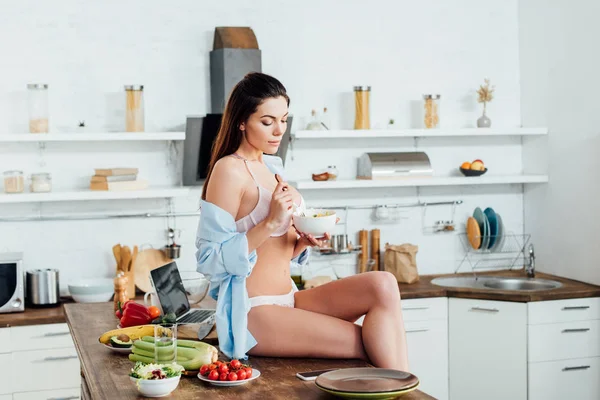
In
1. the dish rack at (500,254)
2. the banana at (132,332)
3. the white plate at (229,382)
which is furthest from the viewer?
the dish rack at (500,254)

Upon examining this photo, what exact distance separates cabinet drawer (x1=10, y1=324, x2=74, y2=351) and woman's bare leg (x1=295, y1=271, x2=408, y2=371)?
1945mm

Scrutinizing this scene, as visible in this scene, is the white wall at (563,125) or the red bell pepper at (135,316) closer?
the red bell pepper at (135,316)

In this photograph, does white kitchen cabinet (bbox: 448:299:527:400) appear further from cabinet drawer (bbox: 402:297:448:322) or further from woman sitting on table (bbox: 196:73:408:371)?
woman sitting on table (bbox: 196:73:408:371)

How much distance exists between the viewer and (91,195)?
471 cm

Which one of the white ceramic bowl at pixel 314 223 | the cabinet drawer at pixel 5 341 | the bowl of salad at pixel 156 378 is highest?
the white ceramic bowl at pixel 314 223

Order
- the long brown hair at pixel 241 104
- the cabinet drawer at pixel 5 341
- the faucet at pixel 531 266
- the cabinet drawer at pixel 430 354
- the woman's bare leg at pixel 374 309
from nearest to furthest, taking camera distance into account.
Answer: the woman's bare leg at pixel 374 309, the long brown hair at pixel 241 104, the cabinet drawer at pixel 5 341, the cabinet drawer at pixel 430 354, the faucet at pixel 531 266

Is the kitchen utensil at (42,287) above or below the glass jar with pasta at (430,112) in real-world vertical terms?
below

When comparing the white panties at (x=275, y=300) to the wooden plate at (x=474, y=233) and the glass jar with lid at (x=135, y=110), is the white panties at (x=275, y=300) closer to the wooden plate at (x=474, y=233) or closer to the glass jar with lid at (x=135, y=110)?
the glass jar with lid at (x=135, y=110)

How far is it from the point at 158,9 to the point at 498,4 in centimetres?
225

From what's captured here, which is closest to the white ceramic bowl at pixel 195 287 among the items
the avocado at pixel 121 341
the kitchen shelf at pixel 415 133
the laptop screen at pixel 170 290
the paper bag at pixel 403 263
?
the laptop screen at pixel 170 290

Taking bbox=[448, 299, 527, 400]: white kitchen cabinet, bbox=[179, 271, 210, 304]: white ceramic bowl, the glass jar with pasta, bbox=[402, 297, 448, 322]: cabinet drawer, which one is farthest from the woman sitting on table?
the glass jar with pasta

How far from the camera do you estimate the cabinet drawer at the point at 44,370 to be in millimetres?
→ 4387

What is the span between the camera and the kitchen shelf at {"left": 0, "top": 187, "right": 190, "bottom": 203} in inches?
182

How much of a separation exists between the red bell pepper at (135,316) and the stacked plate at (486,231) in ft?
9.19
